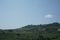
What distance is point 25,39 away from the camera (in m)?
57.9

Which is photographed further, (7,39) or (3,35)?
(3,35)

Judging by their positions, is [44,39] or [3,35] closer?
[44,39]

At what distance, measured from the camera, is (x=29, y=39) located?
58.0 m

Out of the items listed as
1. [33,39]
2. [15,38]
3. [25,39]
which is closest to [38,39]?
[33,39]

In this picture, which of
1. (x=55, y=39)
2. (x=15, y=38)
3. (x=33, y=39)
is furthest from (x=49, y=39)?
(x=15, y=38)

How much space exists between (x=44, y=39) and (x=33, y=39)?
201 inches

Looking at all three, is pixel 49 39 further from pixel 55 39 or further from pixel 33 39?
pixel 33 39

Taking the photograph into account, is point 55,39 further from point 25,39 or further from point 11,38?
point 11,38

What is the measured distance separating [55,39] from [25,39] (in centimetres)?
1407

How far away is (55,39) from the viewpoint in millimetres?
57750

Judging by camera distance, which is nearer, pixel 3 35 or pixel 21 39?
pixel 21 39

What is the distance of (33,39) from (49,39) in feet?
25.1

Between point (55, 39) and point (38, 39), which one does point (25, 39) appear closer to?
point (38, 39)

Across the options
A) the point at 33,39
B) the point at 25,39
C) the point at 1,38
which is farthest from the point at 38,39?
the point at 1,38
